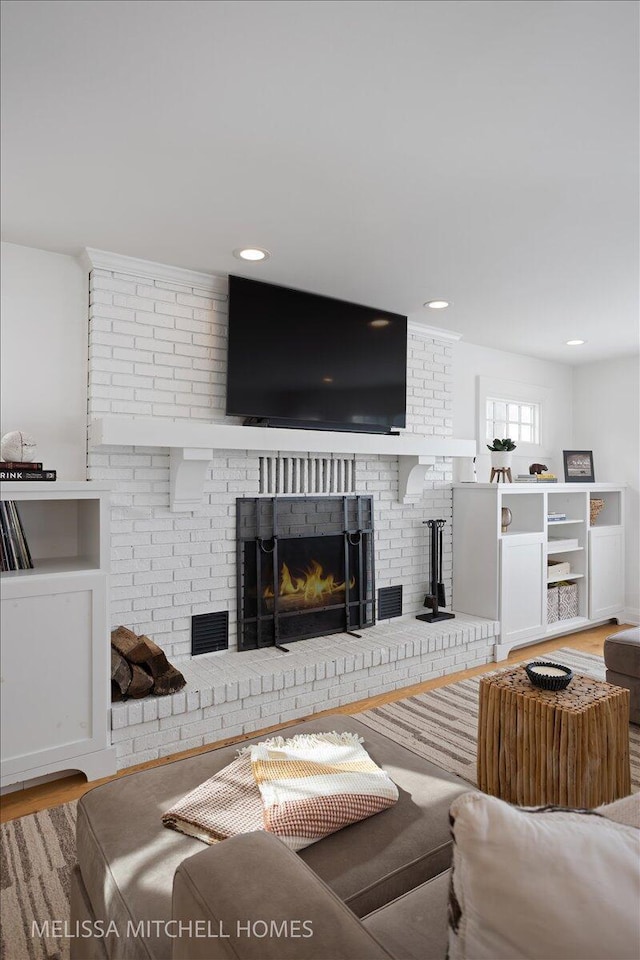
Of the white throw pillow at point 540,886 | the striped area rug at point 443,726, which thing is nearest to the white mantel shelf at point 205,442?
the striped area rug at point 443,726

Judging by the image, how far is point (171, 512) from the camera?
3150 millimetres

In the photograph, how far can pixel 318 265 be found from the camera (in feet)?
10.0

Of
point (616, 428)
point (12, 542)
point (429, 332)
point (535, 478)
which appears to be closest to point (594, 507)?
point (616, 428)

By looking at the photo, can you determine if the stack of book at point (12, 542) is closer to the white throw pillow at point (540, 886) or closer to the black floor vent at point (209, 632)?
the black floor vent at point (209, 632)

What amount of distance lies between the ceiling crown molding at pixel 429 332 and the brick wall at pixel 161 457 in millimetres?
1465

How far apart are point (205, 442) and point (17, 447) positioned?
0.87 m

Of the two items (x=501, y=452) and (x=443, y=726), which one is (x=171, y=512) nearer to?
(x=443, y=726)

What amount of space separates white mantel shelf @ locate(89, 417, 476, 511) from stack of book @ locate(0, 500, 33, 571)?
49 centimetres

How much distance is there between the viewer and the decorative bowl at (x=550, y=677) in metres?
2.16

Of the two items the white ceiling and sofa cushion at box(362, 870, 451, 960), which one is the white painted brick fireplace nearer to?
the white ceiling

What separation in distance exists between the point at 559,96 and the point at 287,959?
84.4 inches

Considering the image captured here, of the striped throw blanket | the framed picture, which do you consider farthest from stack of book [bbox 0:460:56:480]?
the framed picture

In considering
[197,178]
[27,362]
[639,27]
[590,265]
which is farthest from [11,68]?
[590,265]

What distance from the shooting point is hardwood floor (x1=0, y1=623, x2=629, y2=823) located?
2.35 meters
